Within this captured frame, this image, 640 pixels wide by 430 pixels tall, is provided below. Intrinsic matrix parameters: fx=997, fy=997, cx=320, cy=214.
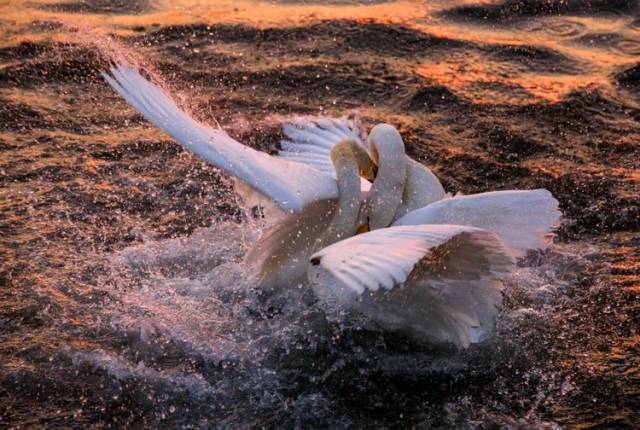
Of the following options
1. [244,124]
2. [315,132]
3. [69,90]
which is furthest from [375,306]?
[69,90]

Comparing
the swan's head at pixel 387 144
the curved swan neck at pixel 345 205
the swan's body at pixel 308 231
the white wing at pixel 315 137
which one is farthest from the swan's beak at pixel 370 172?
the white wing at pixel 315 137

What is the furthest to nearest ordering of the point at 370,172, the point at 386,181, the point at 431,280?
the point at 370,172
the point at 386,181
the point at 431,280

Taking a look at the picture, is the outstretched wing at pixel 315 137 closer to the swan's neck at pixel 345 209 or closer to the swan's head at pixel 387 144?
the swan's head at pixel 387 144

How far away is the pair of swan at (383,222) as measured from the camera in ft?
12.2

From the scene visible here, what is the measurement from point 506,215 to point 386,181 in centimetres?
54

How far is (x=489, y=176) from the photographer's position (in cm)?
566

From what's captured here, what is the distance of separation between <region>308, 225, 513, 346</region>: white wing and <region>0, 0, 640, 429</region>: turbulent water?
0.63ft

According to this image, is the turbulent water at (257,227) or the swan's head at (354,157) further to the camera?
the swan's head at (354,157)

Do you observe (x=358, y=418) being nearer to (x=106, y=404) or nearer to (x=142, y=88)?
(x=106, y=404)

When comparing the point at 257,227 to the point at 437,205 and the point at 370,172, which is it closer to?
the point at 370,172

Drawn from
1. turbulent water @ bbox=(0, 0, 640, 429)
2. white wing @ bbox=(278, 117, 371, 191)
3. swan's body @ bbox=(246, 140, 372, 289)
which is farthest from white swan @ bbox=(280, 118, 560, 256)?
white wing @ bbox=(278, 117, 371, 191)

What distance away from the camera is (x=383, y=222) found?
13.8ft

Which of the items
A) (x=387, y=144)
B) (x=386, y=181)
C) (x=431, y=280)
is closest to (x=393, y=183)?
(x=386, y=181)

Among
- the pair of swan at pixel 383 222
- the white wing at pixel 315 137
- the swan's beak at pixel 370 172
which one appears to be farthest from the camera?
the white wing at pixel 315 137
